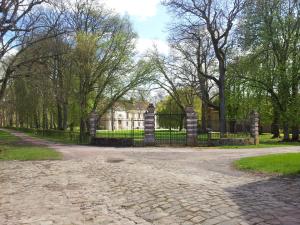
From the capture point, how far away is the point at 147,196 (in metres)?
10.3

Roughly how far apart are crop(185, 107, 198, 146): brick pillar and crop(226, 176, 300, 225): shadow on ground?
17.8 metres

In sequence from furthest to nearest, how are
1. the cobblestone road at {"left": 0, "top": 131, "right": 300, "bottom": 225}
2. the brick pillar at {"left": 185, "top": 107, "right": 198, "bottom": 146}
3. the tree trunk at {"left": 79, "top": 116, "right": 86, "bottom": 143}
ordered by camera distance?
the tree trunk at {"left": 79, "top": 116, "right": 86, "bottom": 143}, the brick pillar at {"left": 185, "top": 107, "right": 198, "bottom": 146}, the cobblestone road at {"left": 0, "top": 131, "right": 300, "bottom": 225}

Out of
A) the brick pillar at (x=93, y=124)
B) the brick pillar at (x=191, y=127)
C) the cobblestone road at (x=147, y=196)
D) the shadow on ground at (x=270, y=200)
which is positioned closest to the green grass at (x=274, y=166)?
the cobblestone road at (x=147, y=196)

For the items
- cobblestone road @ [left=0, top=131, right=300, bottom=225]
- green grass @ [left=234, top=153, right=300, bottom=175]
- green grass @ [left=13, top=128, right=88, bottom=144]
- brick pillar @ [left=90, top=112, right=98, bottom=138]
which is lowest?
cobblestone road @ [left=0, top=131, right=300, bottom=225]

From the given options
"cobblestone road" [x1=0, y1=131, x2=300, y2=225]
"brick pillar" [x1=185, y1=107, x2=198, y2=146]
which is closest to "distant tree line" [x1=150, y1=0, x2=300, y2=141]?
"brick pillar" [x1=185, y1=107, x2=198, y2=146]

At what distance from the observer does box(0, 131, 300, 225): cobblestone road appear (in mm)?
8211

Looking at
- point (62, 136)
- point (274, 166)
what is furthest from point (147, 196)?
point (62, 136)

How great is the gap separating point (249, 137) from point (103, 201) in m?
22.2

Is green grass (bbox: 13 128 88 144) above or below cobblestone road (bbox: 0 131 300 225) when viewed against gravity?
above

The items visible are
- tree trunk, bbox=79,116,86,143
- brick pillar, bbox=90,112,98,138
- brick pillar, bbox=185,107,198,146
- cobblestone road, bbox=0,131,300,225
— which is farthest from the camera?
tree trunk, bbox=79,116,86,143

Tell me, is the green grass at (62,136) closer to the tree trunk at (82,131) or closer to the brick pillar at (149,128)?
the tree trunk at (82,131)

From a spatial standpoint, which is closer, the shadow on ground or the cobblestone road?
the shadow on ground

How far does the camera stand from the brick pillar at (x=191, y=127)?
30.0 meters

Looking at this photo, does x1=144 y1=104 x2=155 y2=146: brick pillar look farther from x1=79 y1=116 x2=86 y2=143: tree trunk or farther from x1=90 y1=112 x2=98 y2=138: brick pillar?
x1=79 y1=116 x2=86 y2=143: tree trunk
